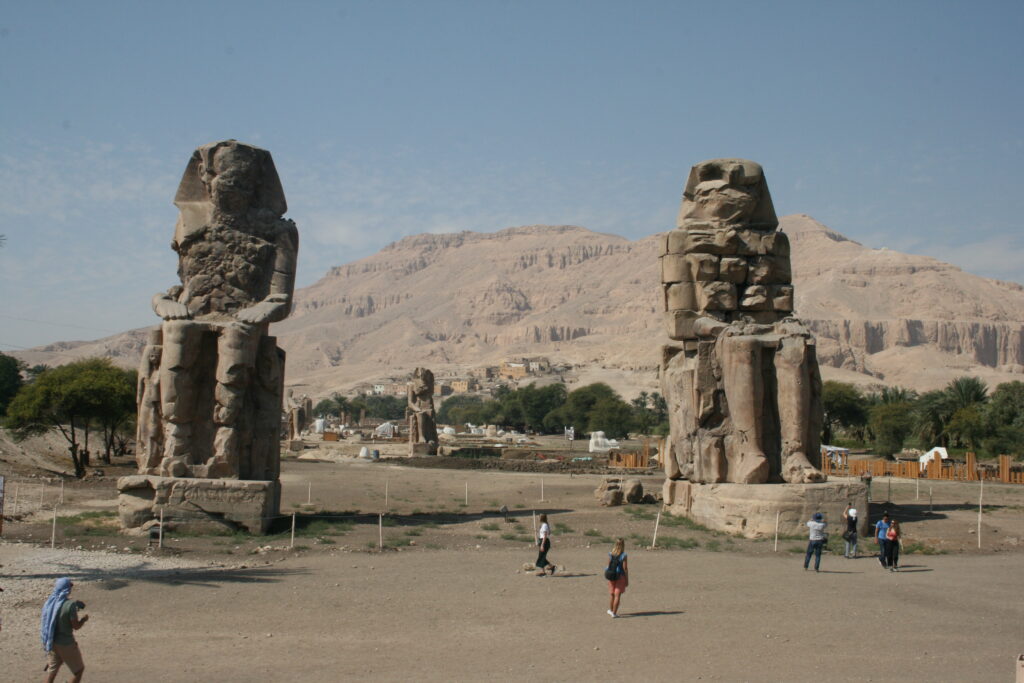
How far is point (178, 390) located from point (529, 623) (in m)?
5.92

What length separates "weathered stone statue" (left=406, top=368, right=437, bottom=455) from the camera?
119 ft

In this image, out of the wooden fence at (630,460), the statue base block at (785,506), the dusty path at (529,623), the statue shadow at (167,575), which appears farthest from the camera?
the wooden fence at (630,460)

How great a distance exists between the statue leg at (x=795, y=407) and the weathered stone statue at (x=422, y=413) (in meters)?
24.0

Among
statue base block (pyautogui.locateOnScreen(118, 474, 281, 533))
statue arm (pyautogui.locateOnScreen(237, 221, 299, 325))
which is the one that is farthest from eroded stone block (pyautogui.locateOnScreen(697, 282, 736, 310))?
statue base block (pyautogui.locateOnScreen(118, 474, 281, 533))

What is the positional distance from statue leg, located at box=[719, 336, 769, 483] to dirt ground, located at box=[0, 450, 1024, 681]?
107cm

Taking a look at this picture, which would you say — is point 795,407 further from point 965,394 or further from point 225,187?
point 965,394

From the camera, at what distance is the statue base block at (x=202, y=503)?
11484 millimetres

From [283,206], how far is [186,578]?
5.51 metres

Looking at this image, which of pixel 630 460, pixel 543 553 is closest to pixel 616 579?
pixel 543 553

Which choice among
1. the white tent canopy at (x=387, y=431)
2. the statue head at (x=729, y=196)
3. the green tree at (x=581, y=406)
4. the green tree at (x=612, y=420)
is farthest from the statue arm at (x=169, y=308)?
the green tree at (x=581, y=406)

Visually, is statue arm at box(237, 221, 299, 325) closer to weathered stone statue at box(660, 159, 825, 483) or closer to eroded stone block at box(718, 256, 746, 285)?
weathered stone statue at box(660, 159, 825, 483)

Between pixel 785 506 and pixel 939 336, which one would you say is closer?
pixel 785 506

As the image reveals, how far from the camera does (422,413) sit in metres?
37.4

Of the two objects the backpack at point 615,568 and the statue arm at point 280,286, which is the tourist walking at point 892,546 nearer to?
the backpack at point 615,568
